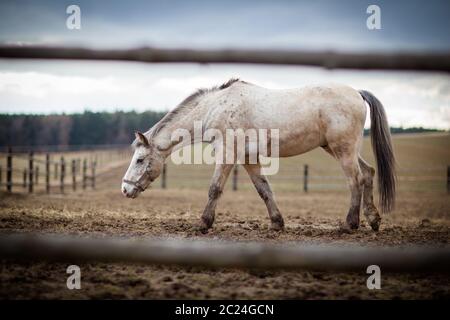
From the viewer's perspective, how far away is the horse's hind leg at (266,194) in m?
5.30

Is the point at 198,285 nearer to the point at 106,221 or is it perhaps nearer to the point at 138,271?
the point at 138,271

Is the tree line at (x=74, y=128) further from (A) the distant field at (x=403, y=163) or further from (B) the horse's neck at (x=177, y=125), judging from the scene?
(B) the horse's neck at (x=177, y=125)

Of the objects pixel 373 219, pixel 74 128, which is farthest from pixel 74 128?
pixel 373 219

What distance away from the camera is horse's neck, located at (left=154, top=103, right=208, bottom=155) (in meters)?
5.36

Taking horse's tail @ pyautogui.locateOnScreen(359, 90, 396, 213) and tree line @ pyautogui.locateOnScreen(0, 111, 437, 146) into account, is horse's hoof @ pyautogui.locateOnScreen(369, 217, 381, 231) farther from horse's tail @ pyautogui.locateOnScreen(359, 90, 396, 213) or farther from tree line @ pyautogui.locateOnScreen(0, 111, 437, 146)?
tree line @ pyautogui.locateOnScreen(0, 111, 437, 146)

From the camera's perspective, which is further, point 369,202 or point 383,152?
point 383,152

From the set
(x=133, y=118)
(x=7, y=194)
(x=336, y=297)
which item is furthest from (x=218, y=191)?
(x=133, y=118)

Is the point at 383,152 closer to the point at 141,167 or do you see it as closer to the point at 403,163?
the point at 141,167

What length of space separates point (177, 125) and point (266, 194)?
1668mm

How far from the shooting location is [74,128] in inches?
2389

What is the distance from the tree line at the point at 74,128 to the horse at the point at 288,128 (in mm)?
43498

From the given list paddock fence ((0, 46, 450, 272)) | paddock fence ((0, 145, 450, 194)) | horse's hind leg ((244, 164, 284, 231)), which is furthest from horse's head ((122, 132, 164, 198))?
paddock fence ((0, 145, 450, 194))

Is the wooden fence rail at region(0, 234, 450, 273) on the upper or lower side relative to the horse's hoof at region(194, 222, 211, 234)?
upper

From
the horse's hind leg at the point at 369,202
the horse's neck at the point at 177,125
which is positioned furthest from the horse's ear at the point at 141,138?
the horse's hind leg at the point at 369,202
